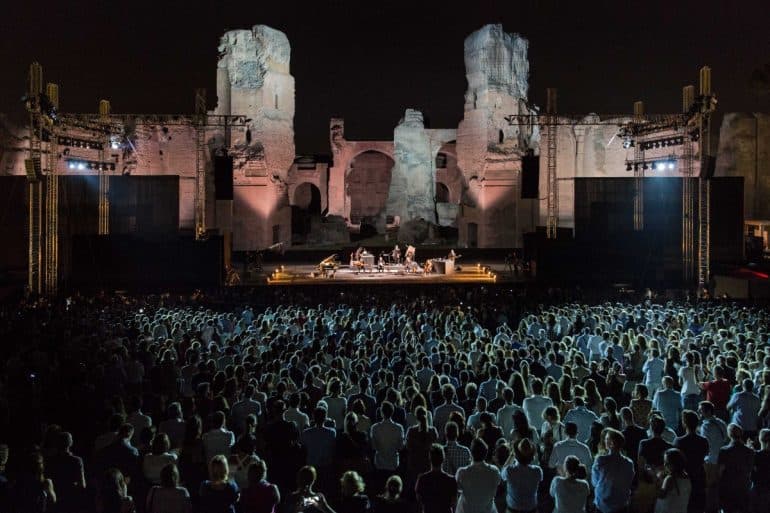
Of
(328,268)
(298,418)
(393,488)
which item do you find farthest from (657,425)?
(328,268)

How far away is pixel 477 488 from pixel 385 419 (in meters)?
1.54

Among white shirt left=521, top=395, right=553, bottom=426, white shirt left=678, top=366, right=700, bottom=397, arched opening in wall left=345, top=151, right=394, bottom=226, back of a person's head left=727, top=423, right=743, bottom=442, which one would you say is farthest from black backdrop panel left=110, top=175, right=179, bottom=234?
arched opening in wall left=345, top=151, right=394, bottom=226

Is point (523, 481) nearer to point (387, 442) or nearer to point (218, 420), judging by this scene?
point (387, 442)

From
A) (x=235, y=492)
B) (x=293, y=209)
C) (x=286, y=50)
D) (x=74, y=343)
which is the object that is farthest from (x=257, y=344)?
(x=293, y=209)

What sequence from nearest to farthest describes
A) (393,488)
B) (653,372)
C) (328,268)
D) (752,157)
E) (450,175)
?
(393,488), (653,372), (328,268), (752,157), (450,175)

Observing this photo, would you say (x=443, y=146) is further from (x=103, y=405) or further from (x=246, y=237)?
(x=103, y=405)

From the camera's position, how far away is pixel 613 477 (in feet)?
17.9

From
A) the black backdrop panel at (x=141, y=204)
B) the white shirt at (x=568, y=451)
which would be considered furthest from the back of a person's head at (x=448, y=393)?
the black backdrop panel at (x=141, y=204)

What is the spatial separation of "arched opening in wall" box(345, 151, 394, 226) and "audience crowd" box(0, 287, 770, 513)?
39735 millimetres

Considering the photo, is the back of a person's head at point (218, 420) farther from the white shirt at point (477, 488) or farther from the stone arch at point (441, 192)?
the stone arch at point (441, 192)

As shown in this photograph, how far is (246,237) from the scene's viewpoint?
121 ft

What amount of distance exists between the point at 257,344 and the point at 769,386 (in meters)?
7.03

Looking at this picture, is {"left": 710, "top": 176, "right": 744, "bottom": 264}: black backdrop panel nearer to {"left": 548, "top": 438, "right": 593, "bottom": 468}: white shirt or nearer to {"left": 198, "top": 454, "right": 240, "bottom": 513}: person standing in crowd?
{"left": 548, "top": 438, "right": 593, "bottom": 468}: white shirt

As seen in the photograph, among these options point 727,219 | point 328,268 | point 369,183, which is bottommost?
point 328,268
